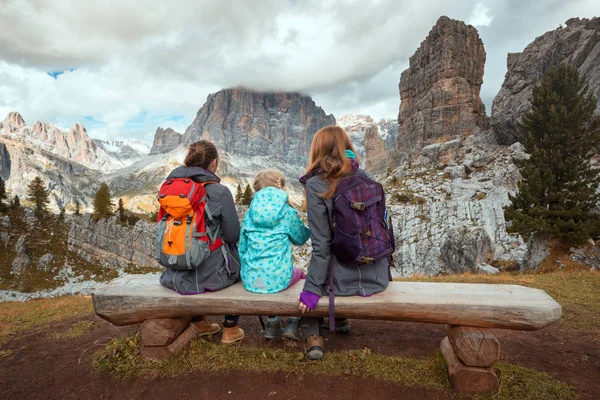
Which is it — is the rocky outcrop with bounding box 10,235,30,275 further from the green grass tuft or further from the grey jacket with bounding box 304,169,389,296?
the grey jacket with bounding box 304,169,389,296

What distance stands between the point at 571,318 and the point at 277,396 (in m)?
7.17

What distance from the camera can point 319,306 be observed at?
4477 mm

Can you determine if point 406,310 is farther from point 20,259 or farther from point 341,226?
point 20,259

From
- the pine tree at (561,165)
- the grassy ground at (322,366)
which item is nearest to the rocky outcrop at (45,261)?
the grassy ground at (322,366)

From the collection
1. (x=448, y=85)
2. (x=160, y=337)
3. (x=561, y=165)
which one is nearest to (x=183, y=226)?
(x=160, y=337)

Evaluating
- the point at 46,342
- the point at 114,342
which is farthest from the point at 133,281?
the point at 46,342

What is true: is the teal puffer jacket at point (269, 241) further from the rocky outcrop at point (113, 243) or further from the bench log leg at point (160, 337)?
the rocky outcrop at point (113, 243)

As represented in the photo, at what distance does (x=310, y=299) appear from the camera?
14.1ft

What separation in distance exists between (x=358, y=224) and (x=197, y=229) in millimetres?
2435

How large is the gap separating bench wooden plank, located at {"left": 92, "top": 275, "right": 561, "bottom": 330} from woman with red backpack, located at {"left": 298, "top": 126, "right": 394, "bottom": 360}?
0.83ft

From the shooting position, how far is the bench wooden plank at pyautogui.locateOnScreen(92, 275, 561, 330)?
4.11 meters

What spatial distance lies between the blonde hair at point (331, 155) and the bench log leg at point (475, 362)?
279cm

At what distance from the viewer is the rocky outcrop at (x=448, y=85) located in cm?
8400

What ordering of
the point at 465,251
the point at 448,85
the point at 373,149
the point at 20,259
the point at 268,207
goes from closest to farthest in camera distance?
the point at 268,207 < the point at 465,251 < the point at 20,259 < the point at 448,85 < the point at 373,149
